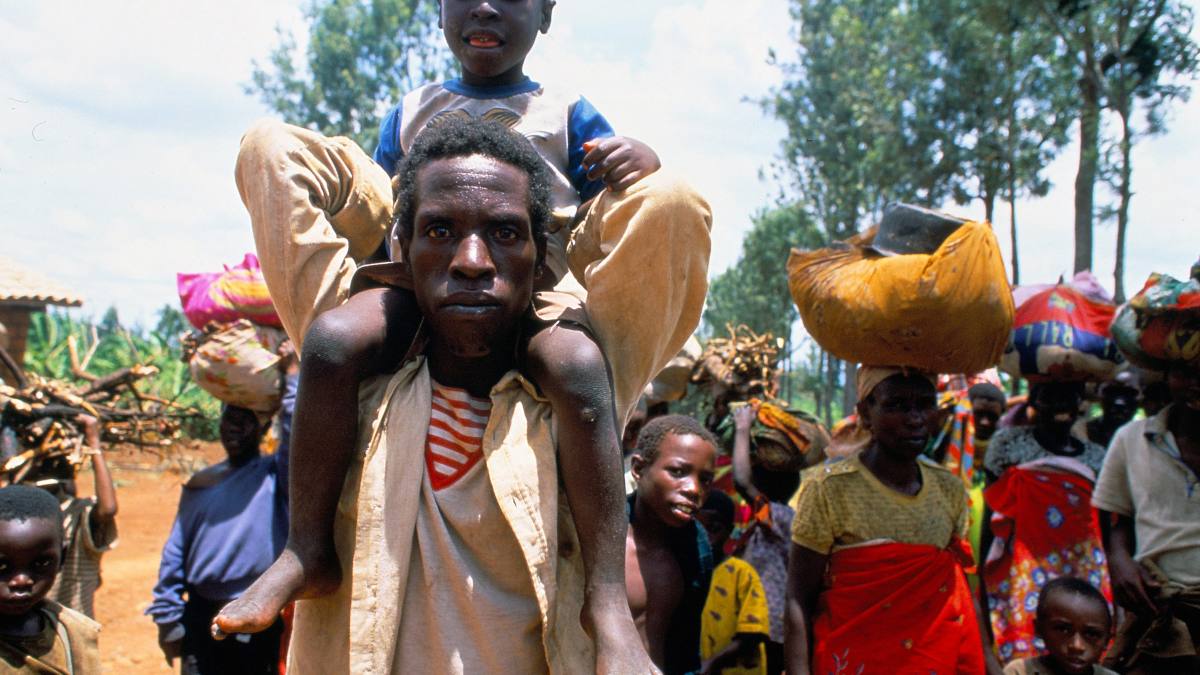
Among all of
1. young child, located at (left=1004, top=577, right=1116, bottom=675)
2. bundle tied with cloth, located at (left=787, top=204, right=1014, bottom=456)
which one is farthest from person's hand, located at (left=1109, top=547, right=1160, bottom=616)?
bundle tied with cloth, located at (left=787, top=204, right=1014, bottom=456)

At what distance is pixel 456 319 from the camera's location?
67.2 inches

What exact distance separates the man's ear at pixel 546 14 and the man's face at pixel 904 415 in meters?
1.83

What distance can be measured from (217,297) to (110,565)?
7470 millimetres

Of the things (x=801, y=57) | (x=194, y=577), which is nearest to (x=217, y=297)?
(x=194, y=577)

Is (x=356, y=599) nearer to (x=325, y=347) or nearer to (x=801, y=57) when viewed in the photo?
(x=325, y=347)

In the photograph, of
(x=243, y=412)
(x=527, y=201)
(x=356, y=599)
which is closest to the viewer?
Result: (x=356, y=599)

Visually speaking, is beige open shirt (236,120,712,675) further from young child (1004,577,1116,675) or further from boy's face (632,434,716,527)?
young child (1004,577,1116,675)

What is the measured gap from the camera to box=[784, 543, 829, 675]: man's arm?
3.37 m

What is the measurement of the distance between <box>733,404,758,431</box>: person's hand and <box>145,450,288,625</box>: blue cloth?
7.00 ft

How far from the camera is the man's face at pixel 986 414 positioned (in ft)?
18.4

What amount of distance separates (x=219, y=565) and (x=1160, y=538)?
3.71m

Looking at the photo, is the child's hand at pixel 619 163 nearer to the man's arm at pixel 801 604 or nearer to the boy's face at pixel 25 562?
the man's arm at pixel 801 604

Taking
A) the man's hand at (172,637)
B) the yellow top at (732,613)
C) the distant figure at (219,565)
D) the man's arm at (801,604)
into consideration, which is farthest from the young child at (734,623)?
the man's hand at (172,637)

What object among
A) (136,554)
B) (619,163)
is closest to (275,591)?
(619,163)
